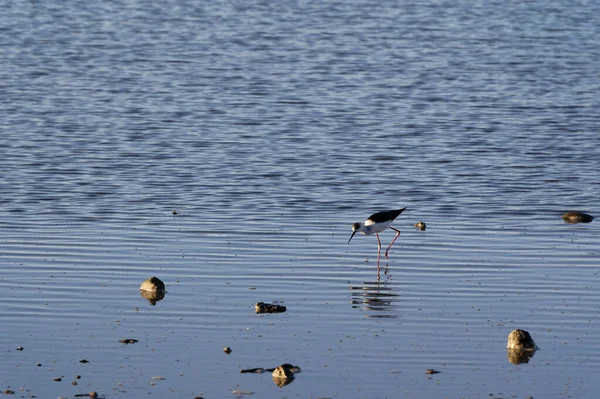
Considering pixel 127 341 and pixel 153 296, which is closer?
pixel 127 341

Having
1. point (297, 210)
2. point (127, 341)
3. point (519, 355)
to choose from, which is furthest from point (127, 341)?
point (297, 210)

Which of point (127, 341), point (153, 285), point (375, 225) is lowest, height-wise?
point (375, 225)

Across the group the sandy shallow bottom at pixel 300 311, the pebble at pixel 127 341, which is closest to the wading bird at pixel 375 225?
the sandy shallow bottom at pixel 300 311

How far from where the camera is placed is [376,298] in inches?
574

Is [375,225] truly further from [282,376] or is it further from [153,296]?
[282,376]

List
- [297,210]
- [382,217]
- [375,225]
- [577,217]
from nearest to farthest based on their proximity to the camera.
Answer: [375,225]
[382,217]
[577,217]
[297,210]

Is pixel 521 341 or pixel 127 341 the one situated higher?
pixel 521 341

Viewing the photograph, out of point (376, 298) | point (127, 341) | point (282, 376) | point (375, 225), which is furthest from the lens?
point (375, 225)

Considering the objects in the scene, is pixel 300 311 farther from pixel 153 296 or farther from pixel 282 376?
pixel 282 376

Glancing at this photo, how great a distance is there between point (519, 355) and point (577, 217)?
8576 mm

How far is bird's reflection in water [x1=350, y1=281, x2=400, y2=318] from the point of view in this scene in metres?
13.9

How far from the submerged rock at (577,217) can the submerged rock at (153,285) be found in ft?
27.7

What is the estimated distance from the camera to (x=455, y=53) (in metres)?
46.5

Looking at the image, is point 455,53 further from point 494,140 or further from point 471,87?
point 494,140
